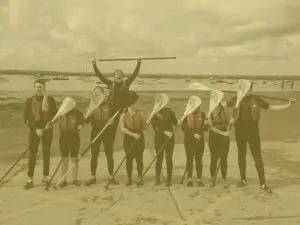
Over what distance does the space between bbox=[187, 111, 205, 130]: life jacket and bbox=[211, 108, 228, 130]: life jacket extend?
271 mm

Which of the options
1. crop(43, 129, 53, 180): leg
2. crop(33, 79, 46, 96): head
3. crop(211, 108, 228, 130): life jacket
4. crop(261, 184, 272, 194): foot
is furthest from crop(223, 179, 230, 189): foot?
crop(33, 79, 46, 96): head

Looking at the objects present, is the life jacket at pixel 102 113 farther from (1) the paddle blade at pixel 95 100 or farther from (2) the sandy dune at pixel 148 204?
(2) the sandy dune at pixel 148 204

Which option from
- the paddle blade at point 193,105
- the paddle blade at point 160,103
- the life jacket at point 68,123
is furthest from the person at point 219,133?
the life jacket at point 68,123

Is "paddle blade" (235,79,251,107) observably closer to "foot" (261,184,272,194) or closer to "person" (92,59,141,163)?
"foot" (261,184,272,194)

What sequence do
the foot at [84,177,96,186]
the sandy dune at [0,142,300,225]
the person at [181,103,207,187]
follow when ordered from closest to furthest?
the sandy dune at [0,142,300,225], the person at [181,103,207,187], the foot at [84,177,96,186]

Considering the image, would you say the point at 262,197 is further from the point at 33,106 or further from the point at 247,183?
the point at 33,106

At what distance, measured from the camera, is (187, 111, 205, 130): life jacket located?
8742mm

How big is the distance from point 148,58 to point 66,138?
262cm

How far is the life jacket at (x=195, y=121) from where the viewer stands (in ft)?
28.7

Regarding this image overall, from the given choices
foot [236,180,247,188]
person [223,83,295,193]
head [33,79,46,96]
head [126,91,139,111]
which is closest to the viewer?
person [223,83,295,193]

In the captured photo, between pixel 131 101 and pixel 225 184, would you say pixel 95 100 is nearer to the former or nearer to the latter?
pixel 131 101

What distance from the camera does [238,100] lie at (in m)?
8.52

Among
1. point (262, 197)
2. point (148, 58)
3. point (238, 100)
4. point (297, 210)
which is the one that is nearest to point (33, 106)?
point (148, 58)

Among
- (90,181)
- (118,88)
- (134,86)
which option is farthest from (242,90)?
(134,86)
